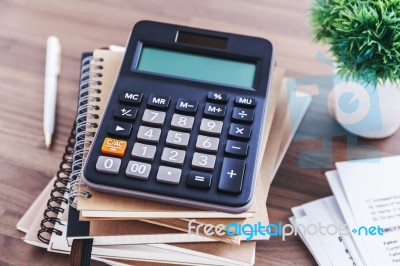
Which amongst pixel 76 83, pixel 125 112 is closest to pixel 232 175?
pixel 125 112

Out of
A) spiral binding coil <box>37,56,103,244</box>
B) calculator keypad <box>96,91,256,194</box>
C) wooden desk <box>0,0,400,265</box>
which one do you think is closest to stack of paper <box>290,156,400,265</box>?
wooden desk <box>0,0,400,265</box>

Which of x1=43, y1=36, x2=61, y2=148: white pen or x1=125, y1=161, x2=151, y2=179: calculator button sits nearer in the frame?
x1=125, y1=161, x2=151, y2=179: calculator button

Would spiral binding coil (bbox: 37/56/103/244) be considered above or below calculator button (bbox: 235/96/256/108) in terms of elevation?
below

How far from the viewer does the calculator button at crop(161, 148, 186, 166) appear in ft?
1.66

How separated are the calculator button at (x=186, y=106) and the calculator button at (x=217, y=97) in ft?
0.06

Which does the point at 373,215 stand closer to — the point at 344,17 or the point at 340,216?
the point at 340,216

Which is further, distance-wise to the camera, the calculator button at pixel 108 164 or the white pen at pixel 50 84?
the white pen at pixel 50 84

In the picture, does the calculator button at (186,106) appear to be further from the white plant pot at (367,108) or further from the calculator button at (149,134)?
the white plant pot at (367,108)

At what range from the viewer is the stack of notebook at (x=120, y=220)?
50 cm

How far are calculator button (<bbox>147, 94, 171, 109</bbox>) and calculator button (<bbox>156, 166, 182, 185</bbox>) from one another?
80mm

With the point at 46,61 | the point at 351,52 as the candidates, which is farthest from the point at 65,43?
the point at 351,52

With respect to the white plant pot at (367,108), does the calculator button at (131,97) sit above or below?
below

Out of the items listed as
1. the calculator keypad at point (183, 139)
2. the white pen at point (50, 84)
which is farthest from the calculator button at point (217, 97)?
the white pen at point (50, 84)

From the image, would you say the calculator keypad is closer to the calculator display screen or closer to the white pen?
the calculator display screen
